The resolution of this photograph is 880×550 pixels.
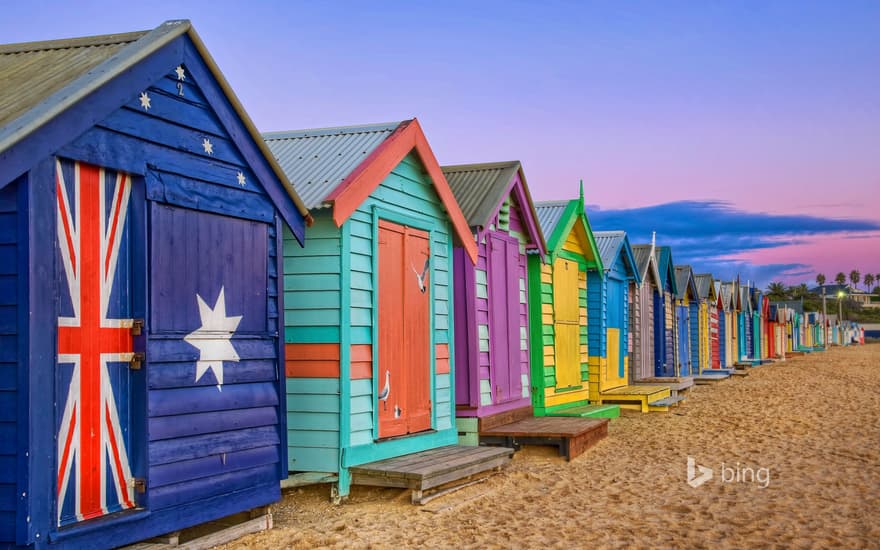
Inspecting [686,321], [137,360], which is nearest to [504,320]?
[137,360]

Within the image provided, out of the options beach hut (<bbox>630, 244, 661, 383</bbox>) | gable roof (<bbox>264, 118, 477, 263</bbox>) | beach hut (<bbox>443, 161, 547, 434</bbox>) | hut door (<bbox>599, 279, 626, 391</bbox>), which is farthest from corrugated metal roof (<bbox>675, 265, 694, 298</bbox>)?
gable roof (<bbox>264, 118, 477, 263</bbox>)

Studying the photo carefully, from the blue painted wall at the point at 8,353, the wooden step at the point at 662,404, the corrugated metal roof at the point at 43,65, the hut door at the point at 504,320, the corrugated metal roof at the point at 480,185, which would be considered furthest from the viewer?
the wooden step at the point at 662,404

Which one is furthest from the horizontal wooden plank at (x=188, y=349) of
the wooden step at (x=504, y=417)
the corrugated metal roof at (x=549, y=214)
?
the corrugated metal roof at (x=549, y=214)

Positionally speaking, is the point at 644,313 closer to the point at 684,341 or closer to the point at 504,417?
the point at 684,341

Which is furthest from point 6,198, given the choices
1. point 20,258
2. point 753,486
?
point 753,486

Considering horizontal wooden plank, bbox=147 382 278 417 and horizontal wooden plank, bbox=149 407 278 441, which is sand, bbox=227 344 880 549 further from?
horizontal wooden plank, bbox=147 382 278 417

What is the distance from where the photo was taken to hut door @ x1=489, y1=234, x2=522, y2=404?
481 inches

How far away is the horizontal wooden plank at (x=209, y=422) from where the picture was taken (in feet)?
19.5

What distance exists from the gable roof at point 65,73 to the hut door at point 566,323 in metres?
8.49

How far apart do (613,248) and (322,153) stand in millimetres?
10525

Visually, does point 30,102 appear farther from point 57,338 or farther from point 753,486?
point 753,486

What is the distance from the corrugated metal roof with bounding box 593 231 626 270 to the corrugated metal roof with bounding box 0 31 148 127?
13.1 meters

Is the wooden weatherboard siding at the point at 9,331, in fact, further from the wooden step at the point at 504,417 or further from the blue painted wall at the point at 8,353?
the wooden step at the point at 504,417

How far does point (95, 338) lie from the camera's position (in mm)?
5461
